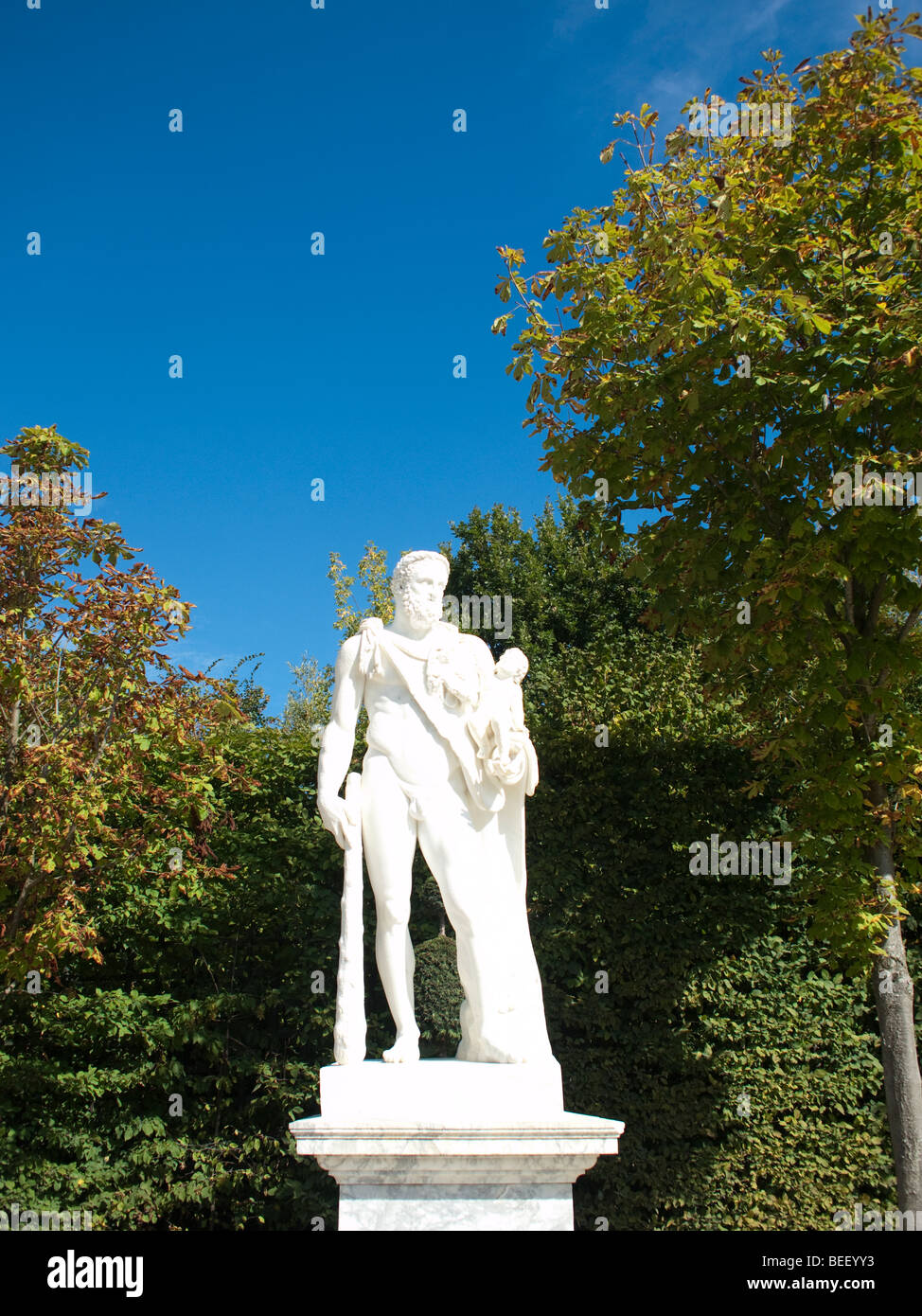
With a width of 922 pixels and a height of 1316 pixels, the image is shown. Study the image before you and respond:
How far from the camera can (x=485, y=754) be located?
4.90 m

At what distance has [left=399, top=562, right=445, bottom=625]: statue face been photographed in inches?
200

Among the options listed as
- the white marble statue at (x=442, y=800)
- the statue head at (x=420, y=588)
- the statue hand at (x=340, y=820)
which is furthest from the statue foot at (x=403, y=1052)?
the statue head at (x=420, y=588)

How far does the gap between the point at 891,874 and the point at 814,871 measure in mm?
483

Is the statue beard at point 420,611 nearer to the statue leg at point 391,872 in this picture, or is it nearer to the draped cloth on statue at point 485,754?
the draped cloth on statue at point 485,754

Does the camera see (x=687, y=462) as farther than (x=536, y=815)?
No

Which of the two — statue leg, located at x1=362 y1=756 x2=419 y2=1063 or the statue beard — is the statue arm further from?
the statue beard

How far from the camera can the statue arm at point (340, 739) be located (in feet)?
15.5

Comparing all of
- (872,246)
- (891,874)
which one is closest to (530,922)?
(891,874)

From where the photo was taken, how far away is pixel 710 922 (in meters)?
7.42

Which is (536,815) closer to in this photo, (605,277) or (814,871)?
(814,871)

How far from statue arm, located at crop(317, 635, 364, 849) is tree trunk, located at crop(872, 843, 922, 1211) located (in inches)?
137

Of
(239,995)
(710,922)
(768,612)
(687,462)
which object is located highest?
(687,462)

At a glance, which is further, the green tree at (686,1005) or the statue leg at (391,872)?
the green tree at (686,1005)

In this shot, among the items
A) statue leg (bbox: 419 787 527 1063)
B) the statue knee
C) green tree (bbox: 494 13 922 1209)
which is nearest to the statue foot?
statue leg (bbox: 419 787 527 1063)
